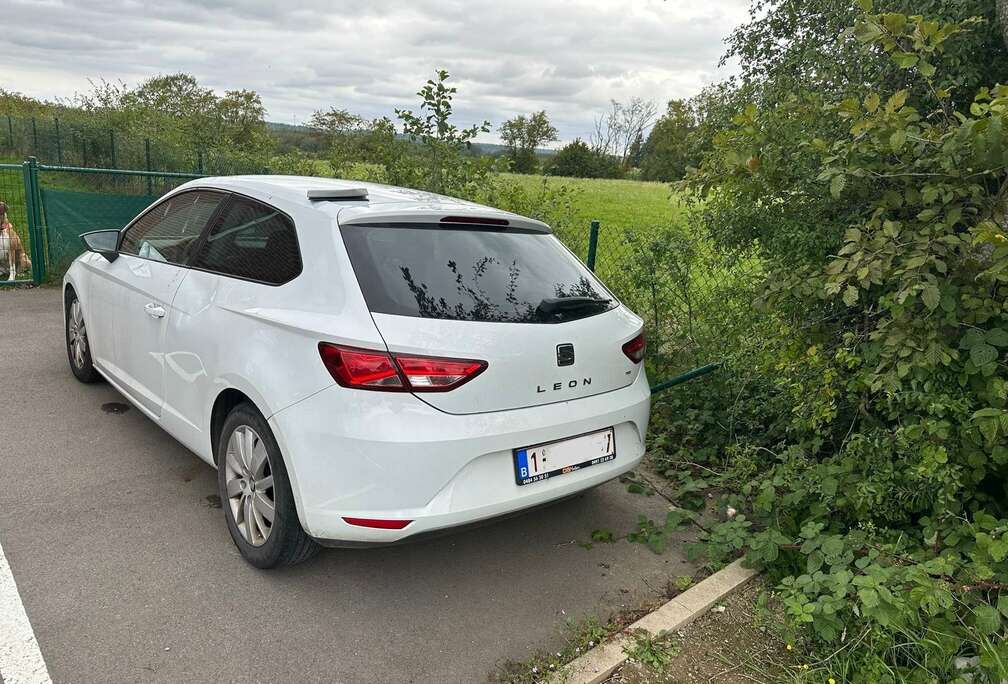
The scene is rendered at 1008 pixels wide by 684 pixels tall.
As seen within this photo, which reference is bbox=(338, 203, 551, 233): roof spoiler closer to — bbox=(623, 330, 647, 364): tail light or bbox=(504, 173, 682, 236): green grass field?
bbox=(623, 330, 647, 364): tail light

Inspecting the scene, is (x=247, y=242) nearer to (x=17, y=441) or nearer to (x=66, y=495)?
(x=66, y=495)

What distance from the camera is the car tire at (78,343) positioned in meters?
5.10

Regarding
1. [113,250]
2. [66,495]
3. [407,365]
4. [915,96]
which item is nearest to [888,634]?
[407,365]

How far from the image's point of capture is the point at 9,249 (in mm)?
8516

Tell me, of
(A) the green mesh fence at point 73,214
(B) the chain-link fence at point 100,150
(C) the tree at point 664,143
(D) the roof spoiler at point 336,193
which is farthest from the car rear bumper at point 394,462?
(C) the tree at point 664,143

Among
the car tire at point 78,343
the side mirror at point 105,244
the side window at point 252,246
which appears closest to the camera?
the side window at point 252,246

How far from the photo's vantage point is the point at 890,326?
3.04m

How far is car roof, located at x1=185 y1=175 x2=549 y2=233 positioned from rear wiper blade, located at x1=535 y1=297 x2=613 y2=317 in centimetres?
48

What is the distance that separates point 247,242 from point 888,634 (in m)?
3.13

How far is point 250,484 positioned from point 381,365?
998mm

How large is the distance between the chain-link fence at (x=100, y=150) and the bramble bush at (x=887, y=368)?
11340 mm

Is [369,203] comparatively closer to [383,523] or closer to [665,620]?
[383,523]

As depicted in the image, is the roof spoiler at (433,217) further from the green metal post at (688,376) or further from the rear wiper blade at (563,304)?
the green metal post at (688,376)

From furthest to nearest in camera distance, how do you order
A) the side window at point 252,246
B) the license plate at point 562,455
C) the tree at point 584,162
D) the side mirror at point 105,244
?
the tree at point 584,162 < the side mirror at point 105,244 < the side window at point 252,246 < the license plate at point 562,455
